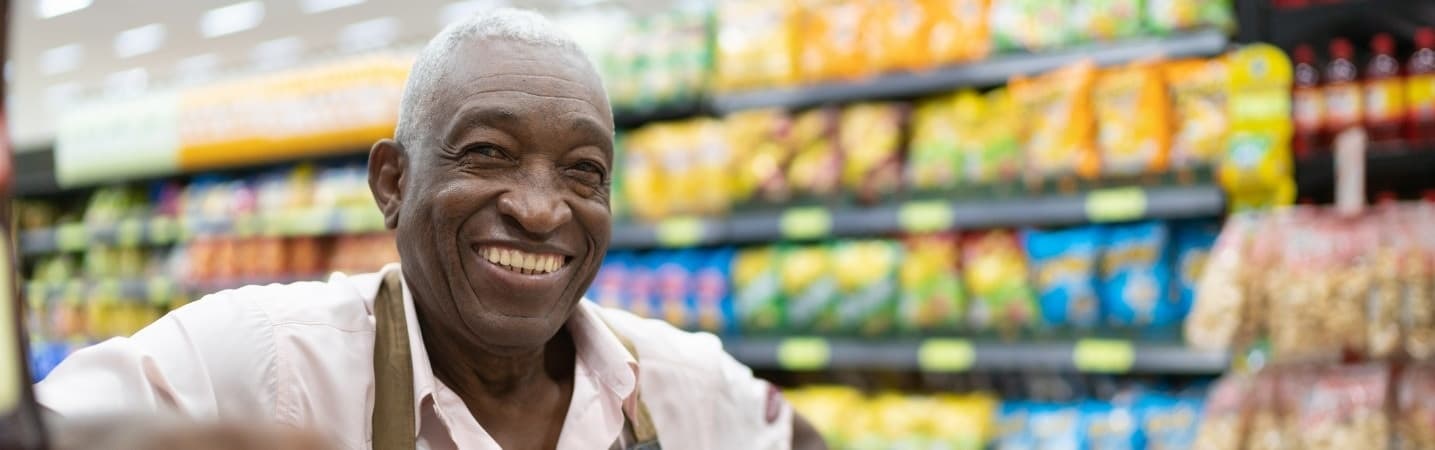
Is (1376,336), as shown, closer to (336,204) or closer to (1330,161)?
(1330,161)

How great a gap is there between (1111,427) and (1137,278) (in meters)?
0.38

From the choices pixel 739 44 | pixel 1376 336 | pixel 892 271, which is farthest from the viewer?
pixel 739 44

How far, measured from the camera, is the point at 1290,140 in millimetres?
2799

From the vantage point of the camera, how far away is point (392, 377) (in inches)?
48.0

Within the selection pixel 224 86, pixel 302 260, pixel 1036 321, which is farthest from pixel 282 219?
pixel 1036 321

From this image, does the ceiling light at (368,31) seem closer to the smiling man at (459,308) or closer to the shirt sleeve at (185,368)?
the smiling man at (459,308)

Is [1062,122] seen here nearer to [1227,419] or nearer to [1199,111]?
[1199,111]

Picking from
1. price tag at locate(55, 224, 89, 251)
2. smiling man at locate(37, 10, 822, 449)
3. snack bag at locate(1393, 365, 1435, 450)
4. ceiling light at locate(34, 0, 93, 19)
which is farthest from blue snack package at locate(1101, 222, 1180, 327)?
ceiling light at locate(34, 0, 93, 19)

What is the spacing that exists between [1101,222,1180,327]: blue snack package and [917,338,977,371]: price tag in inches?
14.2

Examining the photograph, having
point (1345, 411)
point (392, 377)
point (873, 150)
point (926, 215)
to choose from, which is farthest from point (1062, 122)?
point (392, 377)

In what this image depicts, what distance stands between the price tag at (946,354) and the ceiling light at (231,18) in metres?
7.93

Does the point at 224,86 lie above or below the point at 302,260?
above

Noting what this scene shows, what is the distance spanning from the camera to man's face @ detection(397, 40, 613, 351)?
1.23m

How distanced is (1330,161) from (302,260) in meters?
3.97
